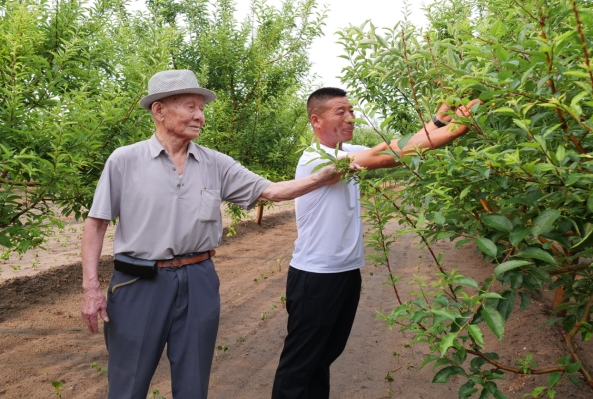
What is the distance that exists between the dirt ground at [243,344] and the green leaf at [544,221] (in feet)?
5.64

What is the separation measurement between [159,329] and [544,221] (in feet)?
6.40

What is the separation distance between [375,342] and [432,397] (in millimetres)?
1337

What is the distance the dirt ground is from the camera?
417 cm

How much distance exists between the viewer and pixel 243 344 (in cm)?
527

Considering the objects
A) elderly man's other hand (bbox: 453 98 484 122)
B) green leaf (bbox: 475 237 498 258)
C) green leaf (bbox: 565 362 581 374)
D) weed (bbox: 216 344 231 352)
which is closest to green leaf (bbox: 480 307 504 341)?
green leaf (bbox: 475 237 498 258)

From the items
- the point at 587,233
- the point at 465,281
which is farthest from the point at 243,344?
the point at 587,233

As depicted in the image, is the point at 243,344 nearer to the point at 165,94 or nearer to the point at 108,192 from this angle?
the point at 108,192

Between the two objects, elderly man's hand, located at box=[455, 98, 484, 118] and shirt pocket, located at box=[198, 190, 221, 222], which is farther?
shirt pocket, located at box=[198, 190, 221, 222]

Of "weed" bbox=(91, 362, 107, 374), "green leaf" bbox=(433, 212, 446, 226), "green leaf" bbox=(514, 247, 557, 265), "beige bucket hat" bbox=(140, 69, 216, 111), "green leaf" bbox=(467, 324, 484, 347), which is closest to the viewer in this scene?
"green leaf" bbox=(467, 324, 484, 347)

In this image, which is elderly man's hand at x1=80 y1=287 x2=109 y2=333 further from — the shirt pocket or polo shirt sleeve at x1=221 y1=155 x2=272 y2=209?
polo shirt sleeve at x1=221 y1=155 x2=272 y2=209

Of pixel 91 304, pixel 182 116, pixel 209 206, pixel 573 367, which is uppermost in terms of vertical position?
pixel 182 116

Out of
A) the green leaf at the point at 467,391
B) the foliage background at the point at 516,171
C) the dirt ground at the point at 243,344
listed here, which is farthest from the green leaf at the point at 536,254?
the dirt ground at the point at 243,344

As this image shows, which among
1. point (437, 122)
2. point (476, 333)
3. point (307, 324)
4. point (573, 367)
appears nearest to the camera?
point (476, 333)

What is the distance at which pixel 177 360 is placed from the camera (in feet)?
8.86
